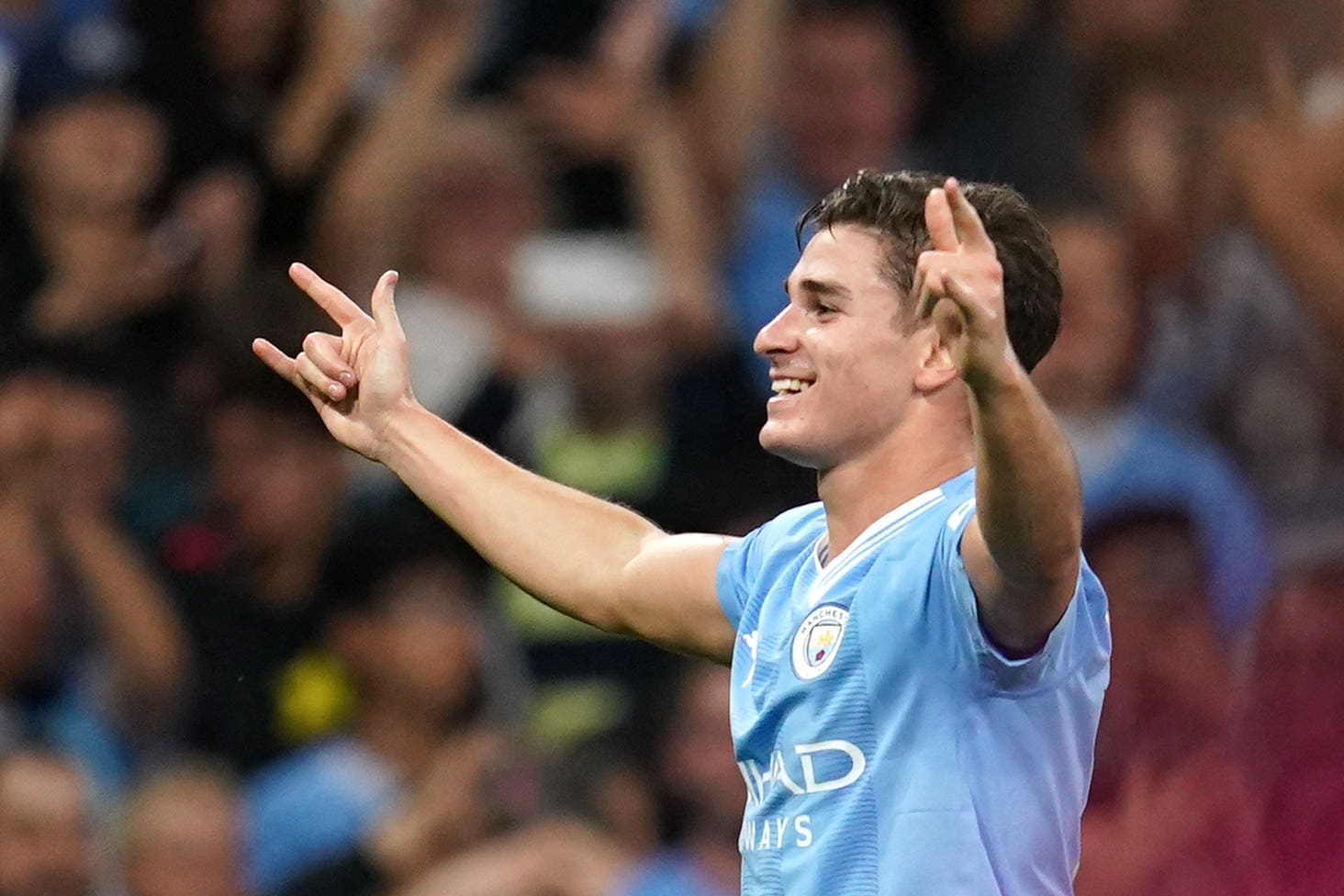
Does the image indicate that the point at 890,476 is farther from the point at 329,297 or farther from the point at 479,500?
the point at 329,297

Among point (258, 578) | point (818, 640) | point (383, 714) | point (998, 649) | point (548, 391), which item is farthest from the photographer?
point (548, 391)

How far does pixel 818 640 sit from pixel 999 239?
0.59 m

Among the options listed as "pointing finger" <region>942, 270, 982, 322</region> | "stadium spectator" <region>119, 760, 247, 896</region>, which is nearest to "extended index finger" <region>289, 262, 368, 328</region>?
"pointing finger" <region>942, 270, 982, 322</region>

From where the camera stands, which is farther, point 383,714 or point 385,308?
point 383,714

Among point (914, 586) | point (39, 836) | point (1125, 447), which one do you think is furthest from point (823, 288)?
point (39, 836)

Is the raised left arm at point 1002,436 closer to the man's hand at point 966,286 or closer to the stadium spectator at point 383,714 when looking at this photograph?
the man's hand at point 966,286

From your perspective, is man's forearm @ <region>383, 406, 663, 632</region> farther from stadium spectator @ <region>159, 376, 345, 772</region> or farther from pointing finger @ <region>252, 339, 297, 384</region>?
stadium spectator @ <region>159, 376, 345, 772</region>

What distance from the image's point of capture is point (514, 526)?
3.29 meters

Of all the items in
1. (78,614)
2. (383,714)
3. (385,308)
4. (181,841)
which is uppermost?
(78,614)

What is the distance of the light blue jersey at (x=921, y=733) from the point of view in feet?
8.20

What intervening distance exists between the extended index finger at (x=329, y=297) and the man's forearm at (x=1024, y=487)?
1282 millimetres

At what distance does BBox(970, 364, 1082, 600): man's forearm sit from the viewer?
7.41ft

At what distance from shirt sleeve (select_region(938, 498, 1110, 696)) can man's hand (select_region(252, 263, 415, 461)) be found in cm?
107

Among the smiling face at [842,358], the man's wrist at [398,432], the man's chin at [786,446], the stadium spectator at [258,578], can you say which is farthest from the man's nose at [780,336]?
the stadium spectator at [258,578]
